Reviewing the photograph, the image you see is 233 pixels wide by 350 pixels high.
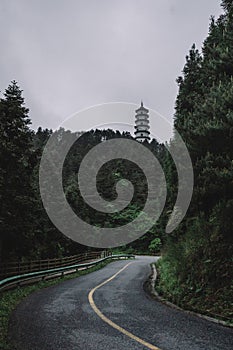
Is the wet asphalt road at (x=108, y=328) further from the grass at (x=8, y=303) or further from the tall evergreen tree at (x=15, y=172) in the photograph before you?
the tall evergreen tree at (x=15, y=172)

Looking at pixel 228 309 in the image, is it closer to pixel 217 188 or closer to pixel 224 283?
pixel 224 283

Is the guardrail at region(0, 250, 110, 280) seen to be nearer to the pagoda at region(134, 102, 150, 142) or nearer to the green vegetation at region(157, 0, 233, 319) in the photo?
the green vegetation at region(157, 0, 233, 319)

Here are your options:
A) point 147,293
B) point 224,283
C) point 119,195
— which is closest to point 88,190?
point 119,195

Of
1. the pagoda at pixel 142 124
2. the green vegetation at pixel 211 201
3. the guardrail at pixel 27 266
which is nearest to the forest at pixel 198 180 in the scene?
the green vegetation at pixel 211 201

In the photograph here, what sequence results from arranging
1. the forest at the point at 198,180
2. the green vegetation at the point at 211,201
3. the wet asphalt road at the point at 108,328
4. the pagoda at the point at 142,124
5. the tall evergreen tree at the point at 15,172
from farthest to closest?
the pagoda at the point at 142,124 → the tall evergreen tree at the point at 15,172 → the forest at the point at 198,180 → the green vegetation at the point at 211,201 → the wet asphalt road at the point at 108,328

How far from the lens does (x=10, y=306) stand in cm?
1014

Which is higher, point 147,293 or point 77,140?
point 77,140

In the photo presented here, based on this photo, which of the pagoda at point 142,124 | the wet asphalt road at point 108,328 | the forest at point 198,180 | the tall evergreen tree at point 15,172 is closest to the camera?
the wet asphalt road at point 108,328

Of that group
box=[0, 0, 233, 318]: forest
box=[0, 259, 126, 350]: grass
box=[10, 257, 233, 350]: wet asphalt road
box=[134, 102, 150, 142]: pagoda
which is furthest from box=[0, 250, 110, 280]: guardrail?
box=[134, 102, 150, 142]: pagoda

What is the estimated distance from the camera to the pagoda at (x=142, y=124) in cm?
13925

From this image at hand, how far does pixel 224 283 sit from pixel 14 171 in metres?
13.4

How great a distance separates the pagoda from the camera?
457ft

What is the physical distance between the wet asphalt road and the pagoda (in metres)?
128

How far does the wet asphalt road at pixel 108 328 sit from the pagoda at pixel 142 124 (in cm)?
12815
